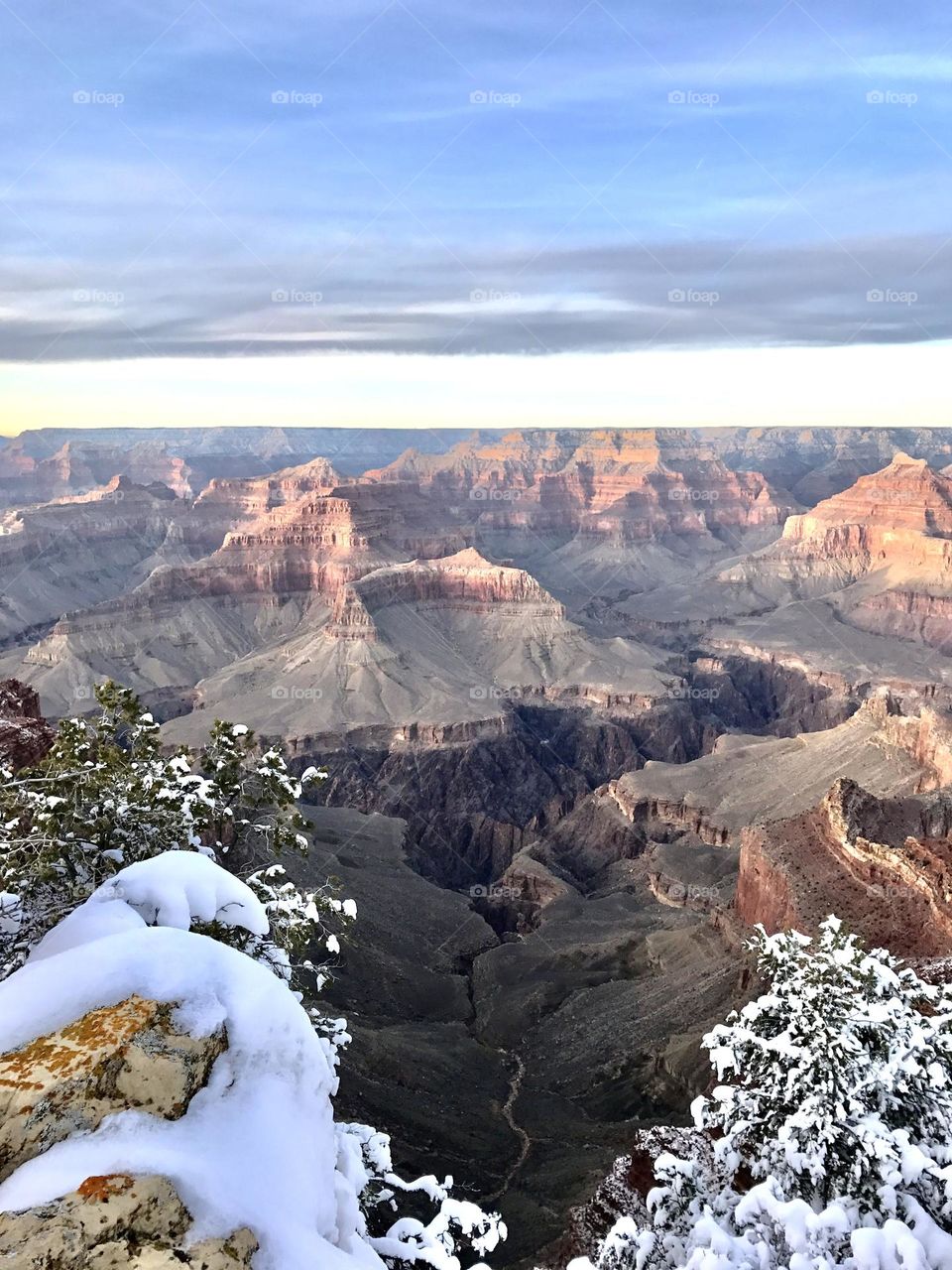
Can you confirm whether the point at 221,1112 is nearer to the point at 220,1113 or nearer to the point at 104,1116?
the point at 220,1113

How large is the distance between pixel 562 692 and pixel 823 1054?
419 feet

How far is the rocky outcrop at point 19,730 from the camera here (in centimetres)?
3309

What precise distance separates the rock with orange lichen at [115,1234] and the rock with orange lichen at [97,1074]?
0.74 m

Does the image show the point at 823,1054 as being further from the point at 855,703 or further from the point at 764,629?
the point at 764,629

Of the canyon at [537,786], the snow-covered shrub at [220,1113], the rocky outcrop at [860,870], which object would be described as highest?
the snow-covered shrub at [220,1113]

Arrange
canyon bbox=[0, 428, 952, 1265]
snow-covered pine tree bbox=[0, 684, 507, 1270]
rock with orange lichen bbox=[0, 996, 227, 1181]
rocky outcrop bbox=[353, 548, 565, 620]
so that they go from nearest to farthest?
rock with orange lichen bbox=[0, 996, 227, 1181]
snow-covered pine tree bbox=[0, 684, 507, 1270]
canyon bbox=[0, 428, 952, 1265]
rocky outcrop bbox=[353, 548, 565, 620]

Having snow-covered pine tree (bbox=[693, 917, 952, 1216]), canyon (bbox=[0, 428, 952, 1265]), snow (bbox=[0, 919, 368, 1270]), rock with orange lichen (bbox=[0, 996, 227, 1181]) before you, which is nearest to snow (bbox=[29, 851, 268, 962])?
snow (bbox=[0, 919, 368, 1270])

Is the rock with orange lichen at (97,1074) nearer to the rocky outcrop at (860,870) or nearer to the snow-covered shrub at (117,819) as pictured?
the snow-covered shrub at (117,819)

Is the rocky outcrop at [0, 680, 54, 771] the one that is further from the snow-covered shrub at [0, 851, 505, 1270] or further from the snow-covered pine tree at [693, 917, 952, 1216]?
the snow-covered pine tree at [693, 917, 952, 1216]

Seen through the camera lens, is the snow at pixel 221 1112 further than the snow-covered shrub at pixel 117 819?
No

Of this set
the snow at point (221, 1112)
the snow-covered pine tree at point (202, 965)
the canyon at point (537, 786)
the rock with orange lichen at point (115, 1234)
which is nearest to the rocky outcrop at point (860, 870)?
the canyon at point (537, 786)

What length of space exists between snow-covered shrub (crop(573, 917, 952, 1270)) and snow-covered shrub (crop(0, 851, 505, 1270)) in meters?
4.06

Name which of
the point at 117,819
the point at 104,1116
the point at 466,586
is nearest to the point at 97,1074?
the point at 104,1116

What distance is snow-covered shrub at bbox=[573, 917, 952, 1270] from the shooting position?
41.3 feet
